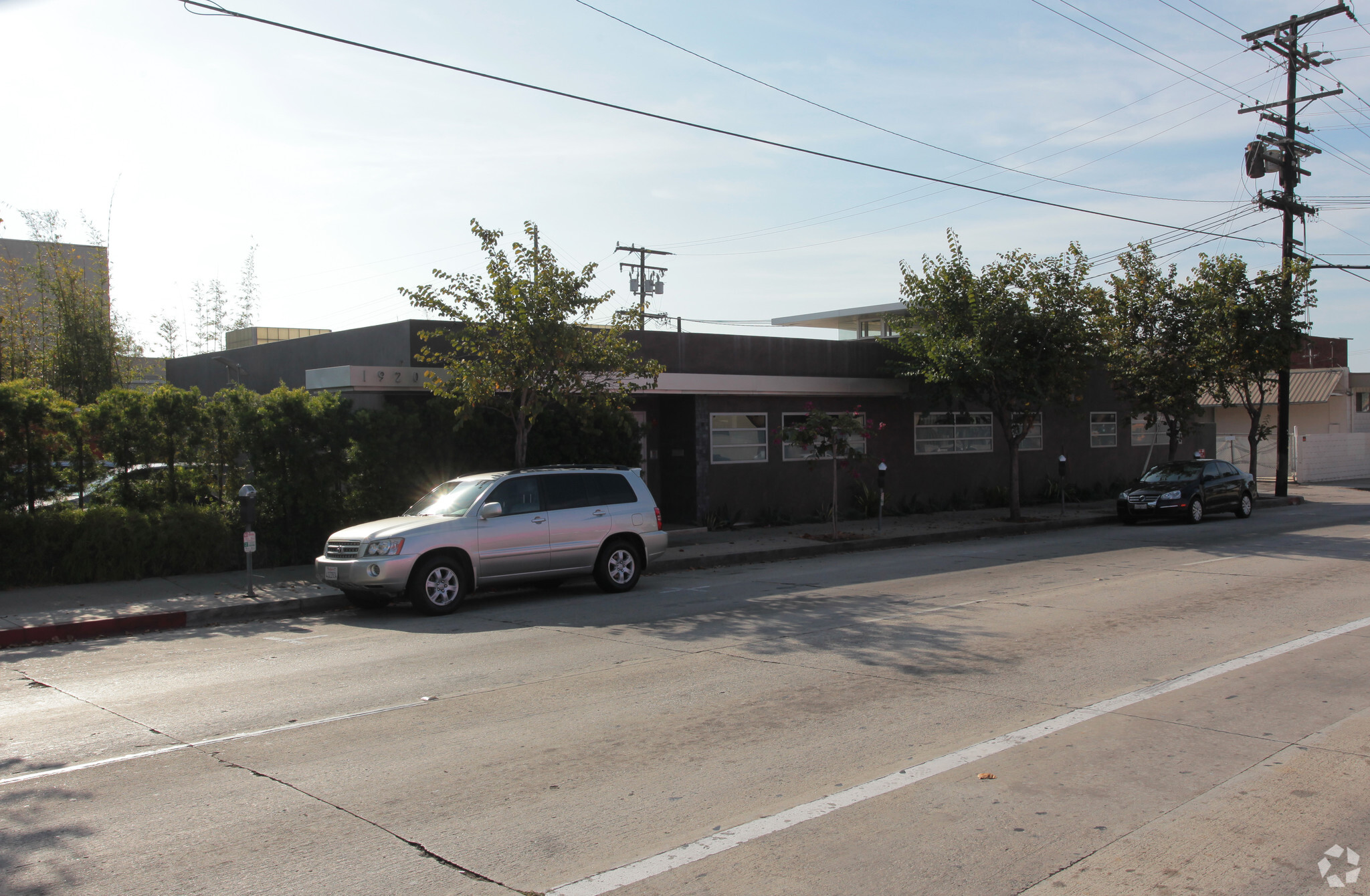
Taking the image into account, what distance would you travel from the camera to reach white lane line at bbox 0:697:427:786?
5902 mm

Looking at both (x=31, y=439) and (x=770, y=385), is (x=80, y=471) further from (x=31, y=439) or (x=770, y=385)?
(x=770, y=385)

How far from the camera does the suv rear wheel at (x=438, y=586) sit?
458 inches

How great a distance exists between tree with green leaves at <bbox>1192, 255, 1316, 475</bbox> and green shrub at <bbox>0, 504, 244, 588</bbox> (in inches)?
880

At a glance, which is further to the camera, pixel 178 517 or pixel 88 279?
pixel 88 279

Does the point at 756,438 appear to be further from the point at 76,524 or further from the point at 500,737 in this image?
the point at 500,737

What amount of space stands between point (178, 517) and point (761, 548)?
9234 millimetres

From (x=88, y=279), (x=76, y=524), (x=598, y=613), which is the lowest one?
(x=598, y=613)

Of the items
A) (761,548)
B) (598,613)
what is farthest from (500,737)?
(761,548)

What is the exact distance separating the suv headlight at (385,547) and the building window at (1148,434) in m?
25.5

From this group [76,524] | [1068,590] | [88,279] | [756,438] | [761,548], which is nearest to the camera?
[1068,590]

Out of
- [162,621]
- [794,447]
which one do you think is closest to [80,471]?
[162,621]

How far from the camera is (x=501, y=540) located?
Answer: 488 inches

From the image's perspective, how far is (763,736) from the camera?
6.37 metres

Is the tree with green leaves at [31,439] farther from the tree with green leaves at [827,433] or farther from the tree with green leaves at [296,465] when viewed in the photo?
the tree with green leaves at [827,433]
